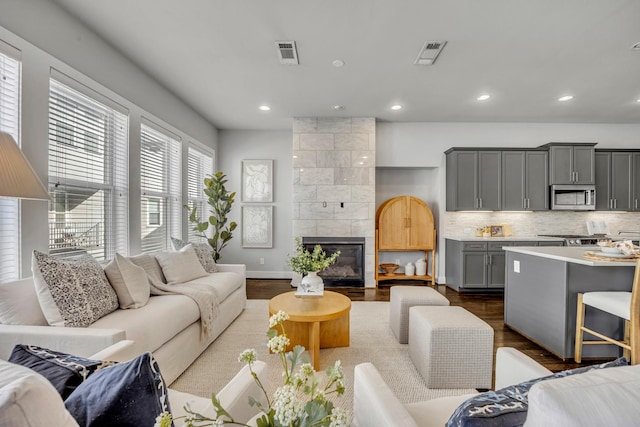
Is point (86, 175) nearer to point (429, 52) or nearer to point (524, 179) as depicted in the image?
point (429, 52)

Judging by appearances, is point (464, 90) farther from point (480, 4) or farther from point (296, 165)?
point (296, 165)

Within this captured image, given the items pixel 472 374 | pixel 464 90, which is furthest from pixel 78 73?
pixel 464 90

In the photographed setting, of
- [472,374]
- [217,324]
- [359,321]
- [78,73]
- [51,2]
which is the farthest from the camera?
[359,321]

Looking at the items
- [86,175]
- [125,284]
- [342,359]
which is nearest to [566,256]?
[342,359]

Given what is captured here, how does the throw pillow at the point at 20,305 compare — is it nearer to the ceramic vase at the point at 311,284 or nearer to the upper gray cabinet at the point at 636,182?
the ceramic vase at the point at 311,284

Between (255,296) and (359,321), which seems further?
(255,296)

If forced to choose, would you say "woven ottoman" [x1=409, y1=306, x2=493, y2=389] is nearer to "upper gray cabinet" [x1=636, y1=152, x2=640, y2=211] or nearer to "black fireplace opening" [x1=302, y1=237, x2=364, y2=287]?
"black fireplace opening" [x1=302, y1=237, x2=364, y2=287]

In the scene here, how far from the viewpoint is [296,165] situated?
16.2 feet

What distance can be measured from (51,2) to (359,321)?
385 cm

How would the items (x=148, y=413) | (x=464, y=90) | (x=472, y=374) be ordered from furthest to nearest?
(x=464, y=90) < (x=472, y=374) < (x=148, y=413)

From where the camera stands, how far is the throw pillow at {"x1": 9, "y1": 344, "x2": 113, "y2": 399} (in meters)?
0.76

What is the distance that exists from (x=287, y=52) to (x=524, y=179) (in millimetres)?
4274

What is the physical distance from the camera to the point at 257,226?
18.0ft

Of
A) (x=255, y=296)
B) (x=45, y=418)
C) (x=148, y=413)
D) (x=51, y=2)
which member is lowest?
(x=255, y=296)
